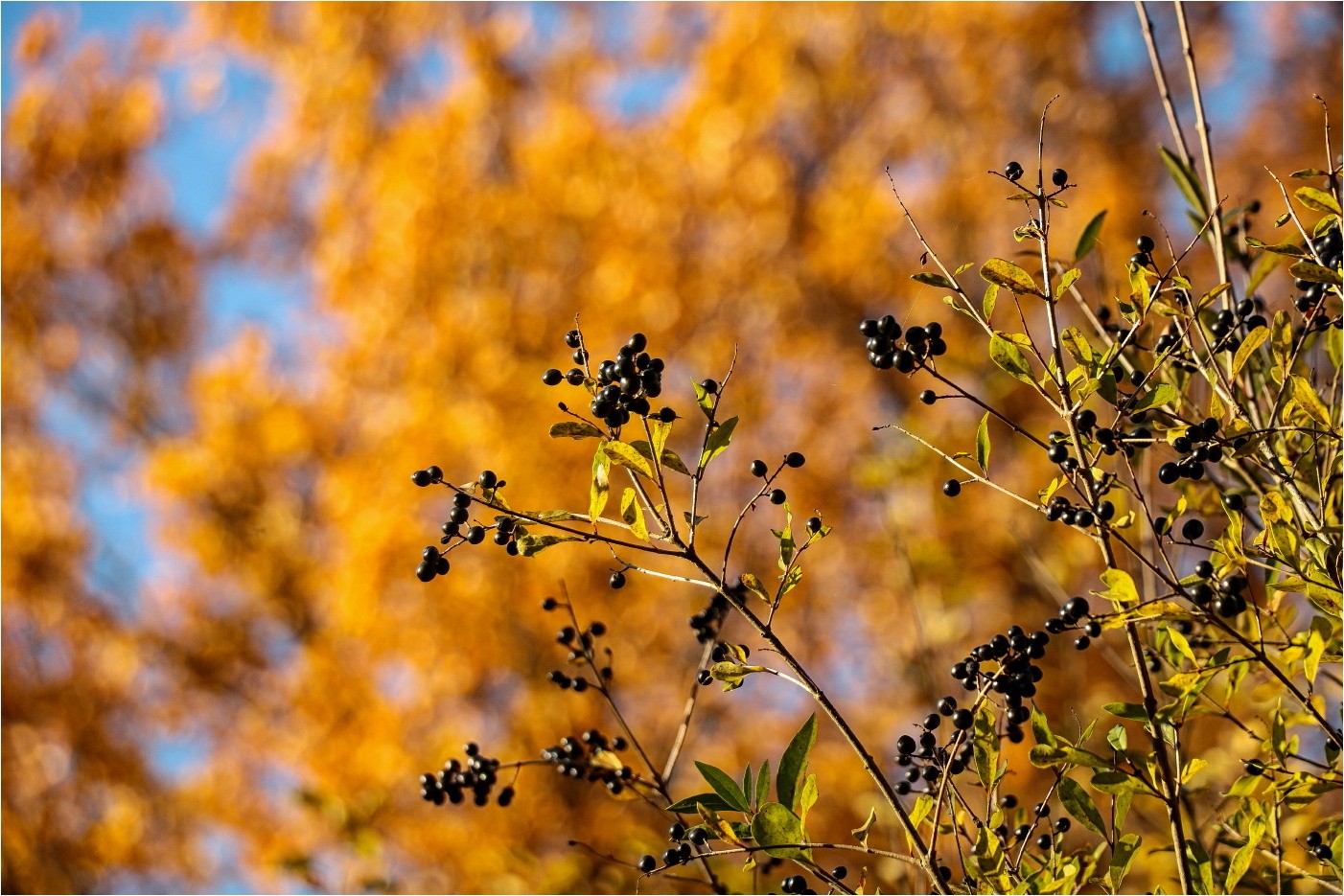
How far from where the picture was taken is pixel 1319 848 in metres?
1.04

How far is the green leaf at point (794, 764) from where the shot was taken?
3.01 ft

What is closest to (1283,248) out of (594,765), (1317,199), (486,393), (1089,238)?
(1317,199)

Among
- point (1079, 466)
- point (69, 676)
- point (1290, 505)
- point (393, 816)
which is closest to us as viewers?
point (1079, 466)

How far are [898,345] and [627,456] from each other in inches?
12.3

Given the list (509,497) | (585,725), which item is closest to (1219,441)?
(509,497)

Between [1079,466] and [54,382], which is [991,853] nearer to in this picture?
[1079,466]

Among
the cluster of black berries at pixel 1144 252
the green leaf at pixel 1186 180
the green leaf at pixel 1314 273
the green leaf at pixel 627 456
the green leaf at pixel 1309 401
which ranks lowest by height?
the green leaf at pixel 627 456

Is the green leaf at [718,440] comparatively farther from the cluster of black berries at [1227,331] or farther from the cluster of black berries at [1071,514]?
the cluster of black berries at [1227,331]

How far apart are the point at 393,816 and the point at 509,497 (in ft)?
5.90

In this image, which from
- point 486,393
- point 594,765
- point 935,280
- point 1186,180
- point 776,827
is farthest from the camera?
point 486,393

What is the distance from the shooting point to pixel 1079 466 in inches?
34.0

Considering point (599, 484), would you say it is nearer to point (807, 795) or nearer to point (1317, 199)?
point (807, 795)

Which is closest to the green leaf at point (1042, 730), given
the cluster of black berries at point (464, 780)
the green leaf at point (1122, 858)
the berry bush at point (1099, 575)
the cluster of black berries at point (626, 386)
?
the berry bush at point (1099, 575)

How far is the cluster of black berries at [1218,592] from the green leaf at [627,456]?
1.69 feet
